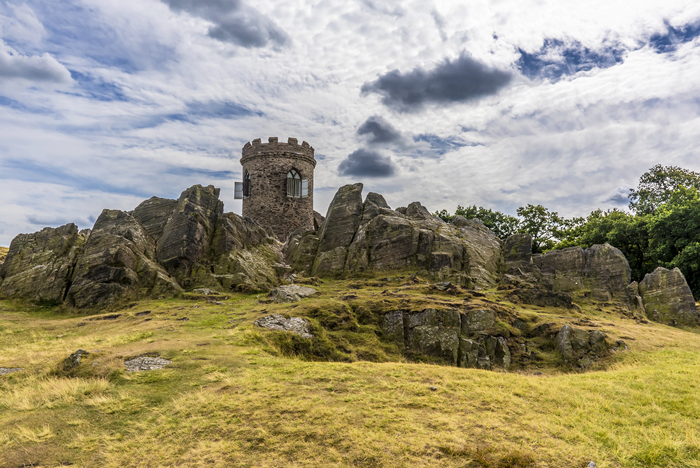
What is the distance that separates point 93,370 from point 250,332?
7124 millimetres

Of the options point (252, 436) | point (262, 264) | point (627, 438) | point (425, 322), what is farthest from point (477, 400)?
point (262, 264)

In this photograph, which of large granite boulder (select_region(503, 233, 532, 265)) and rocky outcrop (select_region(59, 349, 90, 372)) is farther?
large granite boulder (select_region(503, 233, 532, 265))

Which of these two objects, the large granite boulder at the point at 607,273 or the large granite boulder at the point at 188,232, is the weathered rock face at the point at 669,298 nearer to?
the large granite boulder at the point at 607,273

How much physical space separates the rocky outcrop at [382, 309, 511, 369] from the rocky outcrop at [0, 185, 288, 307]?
13.8 meters

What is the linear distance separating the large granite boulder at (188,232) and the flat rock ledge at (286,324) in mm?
13142

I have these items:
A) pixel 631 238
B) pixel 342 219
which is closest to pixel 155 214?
pixel 342 219

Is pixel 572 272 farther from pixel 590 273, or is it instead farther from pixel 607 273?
pixel 607 273

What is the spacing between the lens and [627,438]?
496 inches

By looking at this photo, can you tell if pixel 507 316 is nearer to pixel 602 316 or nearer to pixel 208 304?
pixel 602 316

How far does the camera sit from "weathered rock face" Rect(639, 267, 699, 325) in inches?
1409

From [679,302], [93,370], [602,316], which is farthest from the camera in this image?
[679,302]

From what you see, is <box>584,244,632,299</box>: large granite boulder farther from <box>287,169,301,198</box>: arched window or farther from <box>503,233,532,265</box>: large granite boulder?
<box>287,169,301,198</box>: arched window

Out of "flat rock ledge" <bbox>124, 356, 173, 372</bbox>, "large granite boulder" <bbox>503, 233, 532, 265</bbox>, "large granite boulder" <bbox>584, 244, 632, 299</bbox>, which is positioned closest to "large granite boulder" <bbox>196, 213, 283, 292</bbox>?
"flat rock ledge" <bbox>124, 356, 173, 372</bbox>

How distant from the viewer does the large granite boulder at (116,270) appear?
2978 centimetres
